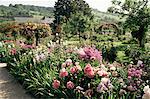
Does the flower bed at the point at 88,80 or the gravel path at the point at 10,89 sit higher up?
the flower bed at the point at 88,80

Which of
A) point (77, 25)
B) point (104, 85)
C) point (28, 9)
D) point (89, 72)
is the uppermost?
point (89, 72)

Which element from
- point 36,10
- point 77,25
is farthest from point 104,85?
point 36,10

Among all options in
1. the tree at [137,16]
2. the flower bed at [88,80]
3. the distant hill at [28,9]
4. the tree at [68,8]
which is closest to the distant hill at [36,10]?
the distant hill at [28,9]

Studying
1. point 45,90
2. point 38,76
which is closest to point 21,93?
point 38,76

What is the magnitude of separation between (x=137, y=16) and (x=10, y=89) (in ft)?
89.2

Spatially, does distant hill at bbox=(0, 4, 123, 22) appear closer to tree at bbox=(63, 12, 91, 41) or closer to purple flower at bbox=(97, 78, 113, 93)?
tree at bbox=(63, 12, 91, 41)

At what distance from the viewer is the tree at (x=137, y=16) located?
32.8 meters

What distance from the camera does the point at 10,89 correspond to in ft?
31.2

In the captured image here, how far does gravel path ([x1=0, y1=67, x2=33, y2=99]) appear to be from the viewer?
858 centimetres

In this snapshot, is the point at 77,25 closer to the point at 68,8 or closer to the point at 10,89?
the point at 68,8

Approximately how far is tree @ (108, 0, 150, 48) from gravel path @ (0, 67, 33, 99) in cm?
2161

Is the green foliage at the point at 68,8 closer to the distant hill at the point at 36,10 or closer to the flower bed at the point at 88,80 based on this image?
the distant hill at the point at 36,10

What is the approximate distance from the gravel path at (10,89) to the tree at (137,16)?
21607 mm

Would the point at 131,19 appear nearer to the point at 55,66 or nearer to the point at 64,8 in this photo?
the point at 55,66
